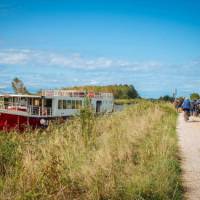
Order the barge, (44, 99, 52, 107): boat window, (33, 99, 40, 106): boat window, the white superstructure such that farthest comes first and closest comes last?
(44, 99, 52, 107): boat window → (33, 99, 40, 106): boat window → the white superstructure → the barge

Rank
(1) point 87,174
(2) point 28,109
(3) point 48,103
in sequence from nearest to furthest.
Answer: (1) point 87,174 → (2) point 28,109 → (3) point 48,103

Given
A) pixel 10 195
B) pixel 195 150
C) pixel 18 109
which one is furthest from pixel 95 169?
pixel 18 109

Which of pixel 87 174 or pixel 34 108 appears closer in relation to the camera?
pixel 87 174

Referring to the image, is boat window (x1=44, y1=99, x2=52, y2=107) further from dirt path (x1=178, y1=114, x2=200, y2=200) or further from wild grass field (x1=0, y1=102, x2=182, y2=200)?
wild grass field (x1=0, y1=102, x2=182, y2=200)

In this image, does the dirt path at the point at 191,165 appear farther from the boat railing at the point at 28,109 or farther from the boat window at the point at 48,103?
the boat window at the point at 48,103

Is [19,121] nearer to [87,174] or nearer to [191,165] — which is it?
[191,165]

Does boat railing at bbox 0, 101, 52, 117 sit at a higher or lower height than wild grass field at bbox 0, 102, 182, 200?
higher

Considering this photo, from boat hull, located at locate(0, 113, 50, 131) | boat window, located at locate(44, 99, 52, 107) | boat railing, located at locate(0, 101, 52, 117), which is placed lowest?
boat hull, located at locate(0, 113, 50, 131)

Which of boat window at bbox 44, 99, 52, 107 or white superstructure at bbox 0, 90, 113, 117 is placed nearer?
white superstructure at bbox 0, 90, 113, 117

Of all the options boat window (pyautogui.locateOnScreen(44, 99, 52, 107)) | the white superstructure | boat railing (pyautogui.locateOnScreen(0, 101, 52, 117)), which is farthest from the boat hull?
boat window (pyautogui.locateOnScreen(44, 99, 52, 107))

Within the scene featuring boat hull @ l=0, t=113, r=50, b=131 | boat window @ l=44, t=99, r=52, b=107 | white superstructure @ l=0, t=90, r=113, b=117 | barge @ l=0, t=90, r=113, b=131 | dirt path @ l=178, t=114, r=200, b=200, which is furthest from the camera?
boat window @ l=44, t=99, r=52, b=107

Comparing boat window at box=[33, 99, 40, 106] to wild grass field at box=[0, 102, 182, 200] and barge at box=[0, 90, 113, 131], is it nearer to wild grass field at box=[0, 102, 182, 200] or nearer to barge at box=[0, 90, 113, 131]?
barge at box=[0, 90, 113, 131]

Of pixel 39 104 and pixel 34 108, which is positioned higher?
pixel 39 104

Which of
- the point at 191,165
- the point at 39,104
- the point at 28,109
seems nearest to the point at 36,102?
the point at 39,104
